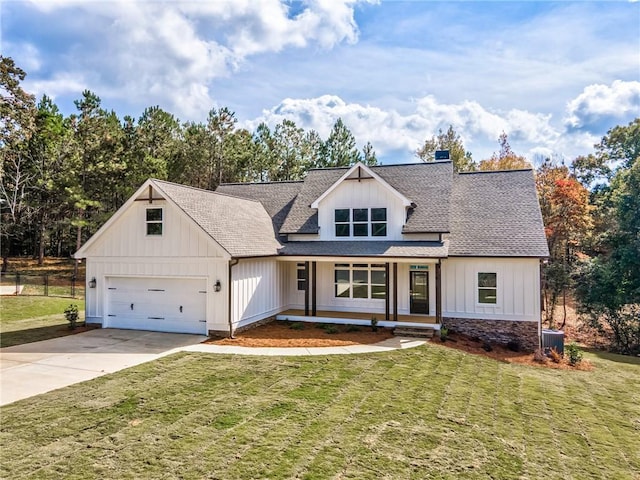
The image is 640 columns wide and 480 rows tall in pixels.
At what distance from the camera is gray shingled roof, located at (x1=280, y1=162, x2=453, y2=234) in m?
17.0

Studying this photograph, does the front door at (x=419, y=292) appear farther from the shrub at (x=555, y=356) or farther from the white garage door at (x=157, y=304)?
the white garage door at (x=157, y=304)

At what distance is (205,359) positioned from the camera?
11.0 metres

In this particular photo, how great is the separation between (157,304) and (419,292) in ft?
34.3

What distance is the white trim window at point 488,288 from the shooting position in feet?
50.4

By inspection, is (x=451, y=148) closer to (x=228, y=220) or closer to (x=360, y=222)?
(x=360, y=222)

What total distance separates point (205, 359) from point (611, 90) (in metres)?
25.0

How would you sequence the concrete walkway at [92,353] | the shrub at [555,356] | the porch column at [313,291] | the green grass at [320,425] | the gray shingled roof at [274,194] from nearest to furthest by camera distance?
1. the green grass at [320,425]
2. the concrete walkway at [92,353]
3. the shrub at [555,356]
4. the porch column at [313,291]
5. the gray shingled roof at [274,194]

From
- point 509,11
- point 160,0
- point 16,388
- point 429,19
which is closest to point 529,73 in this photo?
point 509,11

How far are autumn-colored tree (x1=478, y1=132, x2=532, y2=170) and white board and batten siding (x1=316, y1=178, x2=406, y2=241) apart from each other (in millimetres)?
20309

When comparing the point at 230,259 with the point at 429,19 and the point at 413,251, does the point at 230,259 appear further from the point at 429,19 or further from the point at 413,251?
the point at 429,19

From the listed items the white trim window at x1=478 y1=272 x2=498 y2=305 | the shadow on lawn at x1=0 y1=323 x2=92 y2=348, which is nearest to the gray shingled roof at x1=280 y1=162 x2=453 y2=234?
the white trim window at x1=478 y1=272 x2=498 y2=305

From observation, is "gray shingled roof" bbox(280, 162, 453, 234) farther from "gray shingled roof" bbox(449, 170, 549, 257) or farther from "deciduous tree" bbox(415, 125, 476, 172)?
"deciduous tree" bbox(415, 125, 476, 172)

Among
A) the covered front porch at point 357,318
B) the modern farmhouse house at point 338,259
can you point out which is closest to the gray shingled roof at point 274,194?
the modern farmhouse house at point 338,259

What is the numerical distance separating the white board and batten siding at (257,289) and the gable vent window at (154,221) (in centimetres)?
339
